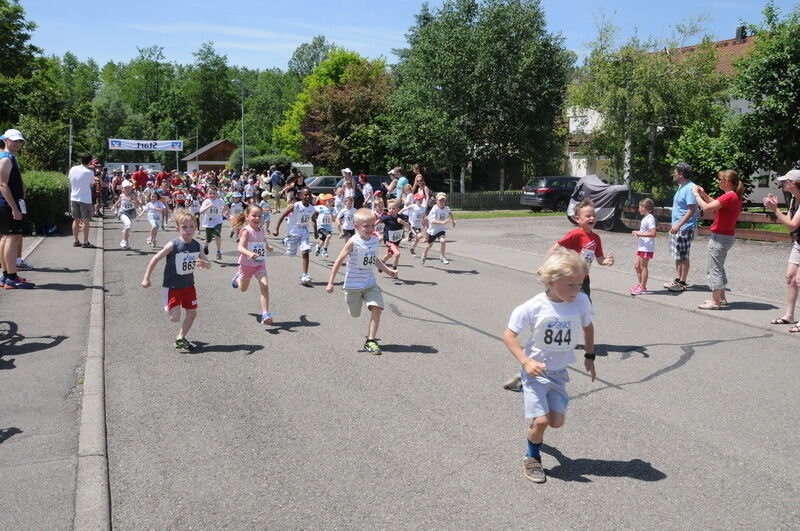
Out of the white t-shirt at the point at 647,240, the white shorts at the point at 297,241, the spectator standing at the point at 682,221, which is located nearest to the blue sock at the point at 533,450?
the spectator standing at the point at 682,221

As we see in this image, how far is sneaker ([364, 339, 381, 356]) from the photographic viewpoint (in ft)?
23.5

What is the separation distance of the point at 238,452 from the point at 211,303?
5.59 m

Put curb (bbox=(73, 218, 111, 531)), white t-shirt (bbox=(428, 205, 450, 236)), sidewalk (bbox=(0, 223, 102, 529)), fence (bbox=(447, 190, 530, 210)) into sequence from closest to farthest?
curb (bbox=(73, 218, 111, 531)) → sidewalk (bbox=(0, 223, 102, 529)) → white t-shirt (bbox=(428, 205, 450, 236)) → fence (bbox=(447, 190, 530, 210))

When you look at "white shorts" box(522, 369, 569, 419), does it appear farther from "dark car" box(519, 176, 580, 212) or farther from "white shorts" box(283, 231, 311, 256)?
"dark car" box(519, 176, 580, 212)

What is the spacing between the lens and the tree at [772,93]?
1948cm

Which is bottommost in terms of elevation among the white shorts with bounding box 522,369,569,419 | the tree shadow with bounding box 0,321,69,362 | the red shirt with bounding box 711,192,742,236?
the tree shadow with bounding box 0,321,69,362

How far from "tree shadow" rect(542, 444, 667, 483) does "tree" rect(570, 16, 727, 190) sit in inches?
959

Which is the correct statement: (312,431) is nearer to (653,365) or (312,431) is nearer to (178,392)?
(178,392)

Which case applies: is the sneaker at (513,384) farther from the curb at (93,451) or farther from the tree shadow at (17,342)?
the tree shadow at (17,342)

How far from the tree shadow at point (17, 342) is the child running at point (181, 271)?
1.34 metres

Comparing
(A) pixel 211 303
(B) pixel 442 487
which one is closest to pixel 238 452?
(B) pixel 442 487

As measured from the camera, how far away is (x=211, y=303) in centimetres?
995

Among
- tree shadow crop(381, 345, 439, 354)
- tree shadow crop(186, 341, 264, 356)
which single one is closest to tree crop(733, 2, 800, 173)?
tree shadow crop(381, 345, 439, 354)

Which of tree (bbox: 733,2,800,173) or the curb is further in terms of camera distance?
tree (bbox: 733,2,800,173)
